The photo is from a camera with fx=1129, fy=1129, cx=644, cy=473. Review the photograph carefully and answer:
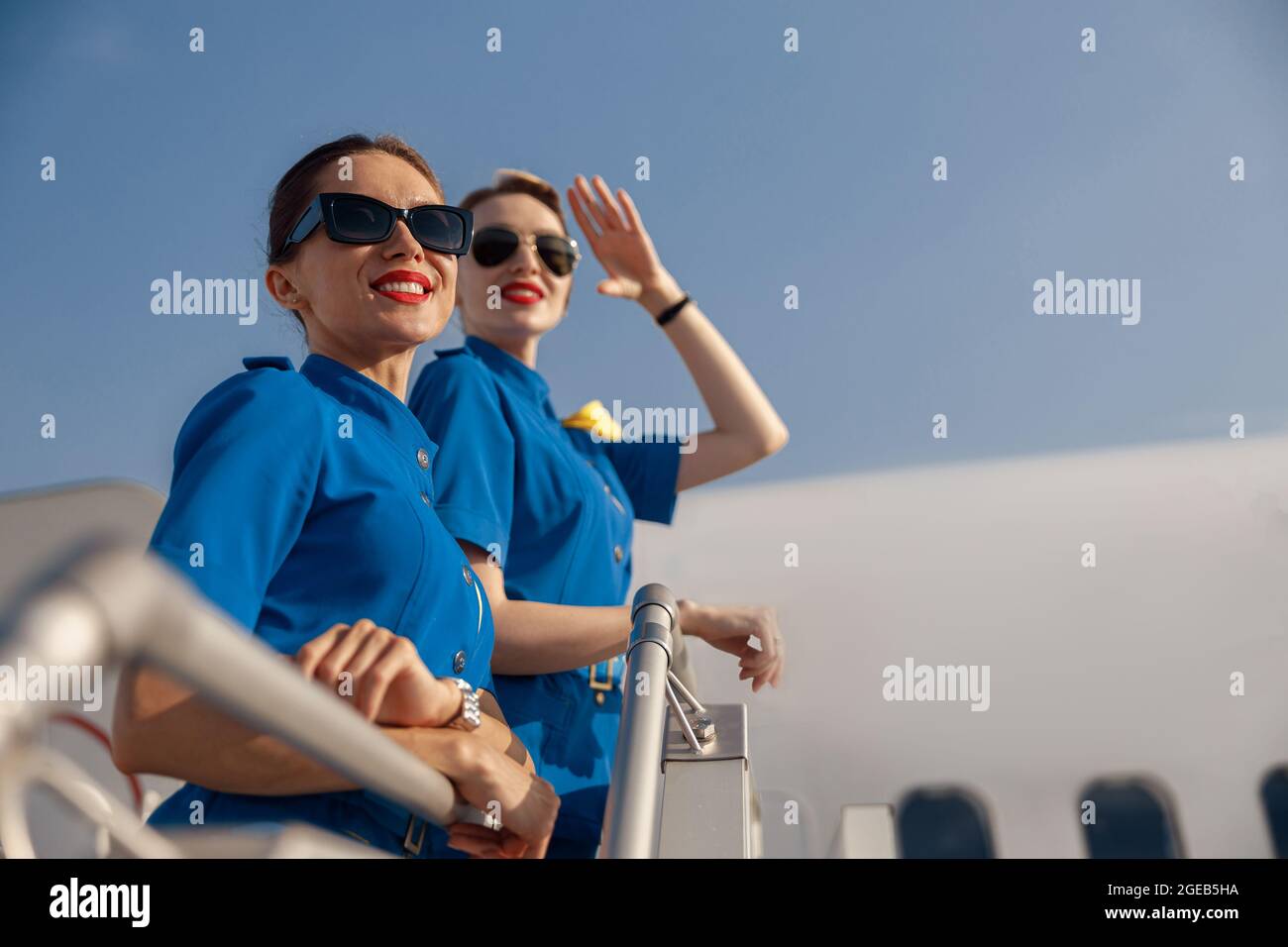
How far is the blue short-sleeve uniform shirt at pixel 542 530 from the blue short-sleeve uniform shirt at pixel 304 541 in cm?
40

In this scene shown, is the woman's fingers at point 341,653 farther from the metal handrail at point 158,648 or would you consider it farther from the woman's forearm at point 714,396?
the woman's forearm at point 714,396

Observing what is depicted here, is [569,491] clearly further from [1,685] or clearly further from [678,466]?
[1,685]

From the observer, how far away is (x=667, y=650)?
1.39 meters

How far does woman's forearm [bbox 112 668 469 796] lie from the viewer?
3.02ft

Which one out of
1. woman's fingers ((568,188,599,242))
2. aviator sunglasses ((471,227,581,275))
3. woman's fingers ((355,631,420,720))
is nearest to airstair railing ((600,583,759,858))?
woman's fingers ((355,631,420,720))

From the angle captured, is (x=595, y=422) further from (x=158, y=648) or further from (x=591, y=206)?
(x=158, y=648)

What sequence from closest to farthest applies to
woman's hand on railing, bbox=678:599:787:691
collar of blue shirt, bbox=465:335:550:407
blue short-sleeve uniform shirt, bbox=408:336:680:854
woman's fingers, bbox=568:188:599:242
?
1. blue short-sleeve uniform shirt, bbox=408:336:680:854
2. woman's hand on railing, bbox=678:599:787:691
3. collar of blue shirt, bbox=465:335:550:407
4. woman's fingers, bbox=568:188:599:242

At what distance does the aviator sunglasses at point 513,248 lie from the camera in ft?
7.57

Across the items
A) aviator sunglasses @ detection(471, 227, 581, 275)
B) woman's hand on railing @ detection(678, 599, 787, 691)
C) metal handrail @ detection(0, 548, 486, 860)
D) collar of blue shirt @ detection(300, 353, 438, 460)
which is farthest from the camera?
aviator sunglasses @ detection(471, 227, 581, 275)

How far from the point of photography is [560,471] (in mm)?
1919

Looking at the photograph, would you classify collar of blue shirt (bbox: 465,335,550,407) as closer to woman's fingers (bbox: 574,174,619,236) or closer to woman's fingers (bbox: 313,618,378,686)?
woman's fingers (bbox: 574,174,619,236)

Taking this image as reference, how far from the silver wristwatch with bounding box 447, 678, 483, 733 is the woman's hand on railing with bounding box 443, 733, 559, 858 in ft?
0.09
